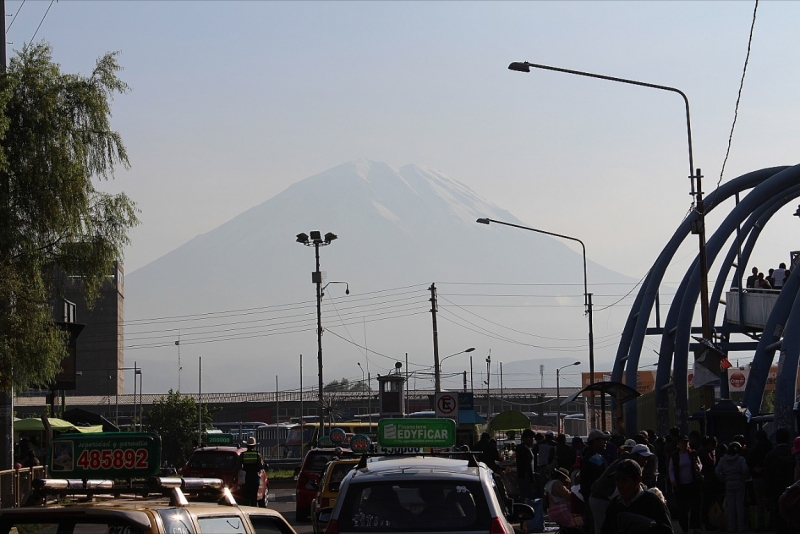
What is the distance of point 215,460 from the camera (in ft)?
86.3

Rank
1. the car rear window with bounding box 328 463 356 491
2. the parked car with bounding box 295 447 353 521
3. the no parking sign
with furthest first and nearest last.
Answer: the no parking sign < the parked car with bounding box 295 447 353 521 < the car rear window with bounding box 328 463 356 491

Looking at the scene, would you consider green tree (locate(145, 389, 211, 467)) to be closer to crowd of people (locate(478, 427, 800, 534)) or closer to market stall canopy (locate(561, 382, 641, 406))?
market stall canopy (locate(561, 382, 641, 406))

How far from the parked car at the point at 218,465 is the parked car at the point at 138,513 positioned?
1819 centimetres

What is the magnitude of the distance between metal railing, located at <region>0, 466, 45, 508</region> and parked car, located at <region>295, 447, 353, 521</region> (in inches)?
218

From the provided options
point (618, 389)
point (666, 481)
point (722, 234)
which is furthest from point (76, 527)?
point (722, 234)

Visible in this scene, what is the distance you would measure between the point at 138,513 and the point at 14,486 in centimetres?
1587

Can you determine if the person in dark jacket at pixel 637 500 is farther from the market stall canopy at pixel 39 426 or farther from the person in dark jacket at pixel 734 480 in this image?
the market stall canopy at pixel 39 426

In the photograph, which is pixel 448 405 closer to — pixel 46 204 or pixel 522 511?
pixel 46 204

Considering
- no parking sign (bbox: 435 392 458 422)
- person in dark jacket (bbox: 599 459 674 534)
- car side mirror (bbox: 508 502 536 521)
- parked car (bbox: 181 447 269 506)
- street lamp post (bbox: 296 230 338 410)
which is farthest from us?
street lamp post (bbox: 296 230 338 410)

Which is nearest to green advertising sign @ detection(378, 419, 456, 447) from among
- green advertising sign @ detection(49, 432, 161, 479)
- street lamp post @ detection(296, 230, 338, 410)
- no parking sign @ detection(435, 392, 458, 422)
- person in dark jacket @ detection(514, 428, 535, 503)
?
person in dark jacket @ detection(514, 428, 535, 503)

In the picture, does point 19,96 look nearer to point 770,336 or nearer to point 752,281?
point 770,336

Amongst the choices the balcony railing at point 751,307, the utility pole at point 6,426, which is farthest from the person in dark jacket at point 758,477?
the balcony railing at point 751,307

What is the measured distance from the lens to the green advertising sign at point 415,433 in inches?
752

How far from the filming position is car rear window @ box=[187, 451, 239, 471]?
26.2 m
